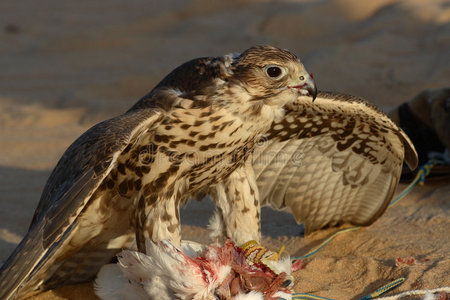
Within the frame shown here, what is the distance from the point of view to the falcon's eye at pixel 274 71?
9.87ft

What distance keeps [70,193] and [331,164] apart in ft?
6.09

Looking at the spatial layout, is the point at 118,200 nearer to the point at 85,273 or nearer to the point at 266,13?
the point at 85,273

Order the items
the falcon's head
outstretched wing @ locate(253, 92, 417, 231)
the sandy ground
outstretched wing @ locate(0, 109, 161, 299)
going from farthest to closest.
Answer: the sandy ground → outstretched wing @ locate(253, 92, 417, 231) → the falcon's head → outstretched wing @ locate(0, 109, 161, 299)

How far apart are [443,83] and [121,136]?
4.91m

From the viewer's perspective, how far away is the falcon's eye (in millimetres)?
3010

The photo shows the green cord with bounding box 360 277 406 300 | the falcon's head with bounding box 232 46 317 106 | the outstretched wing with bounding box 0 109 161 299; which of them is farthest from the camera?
the green cord with bounding box 360 277 406 300

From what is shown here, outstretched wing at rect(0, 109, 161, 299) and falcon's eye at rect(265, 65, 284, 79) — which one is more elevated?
falcon's eye at rect(265, 65, 284, 79)

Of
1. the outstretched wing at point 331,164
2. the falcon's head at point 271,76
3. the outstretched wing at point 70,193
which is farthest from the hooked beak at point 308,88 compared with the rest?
the outstretched wing at point 70,193

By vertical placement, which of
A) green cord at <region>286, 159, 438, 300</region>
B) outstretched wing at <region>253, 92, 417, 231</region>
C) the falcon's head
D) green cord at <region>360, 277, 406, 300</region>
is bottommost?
green cord at <region>360, 277, 406, 300</region>

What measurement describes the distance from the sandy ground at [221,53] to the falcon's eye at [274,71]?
117 cm

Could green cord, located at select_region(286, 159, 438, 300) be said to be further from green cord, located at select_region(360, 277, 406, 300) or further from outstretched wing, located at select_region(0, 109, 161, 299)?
outstretched wing, located at select_region(0, 109, 161, 299)

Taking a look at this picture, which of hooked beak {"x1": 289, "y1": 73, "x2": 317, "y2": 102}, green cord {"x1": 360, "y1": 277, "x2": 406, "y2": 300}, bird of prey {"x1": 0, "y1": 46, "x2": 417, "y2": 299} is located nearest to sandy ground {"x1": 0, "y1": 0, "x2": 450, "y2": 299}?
green cord {"x1": 360, "y1": 277, "x2": 406, "y2": 300}

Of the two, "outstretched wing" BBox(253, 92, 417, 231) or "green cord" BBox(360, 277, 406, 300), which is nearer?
"green cord" BBox(360, 277, 406, 300)

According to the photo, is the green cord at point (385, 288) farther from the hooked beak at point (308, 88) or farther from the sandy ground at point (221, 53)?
the hooked beak at point (308, 88)
